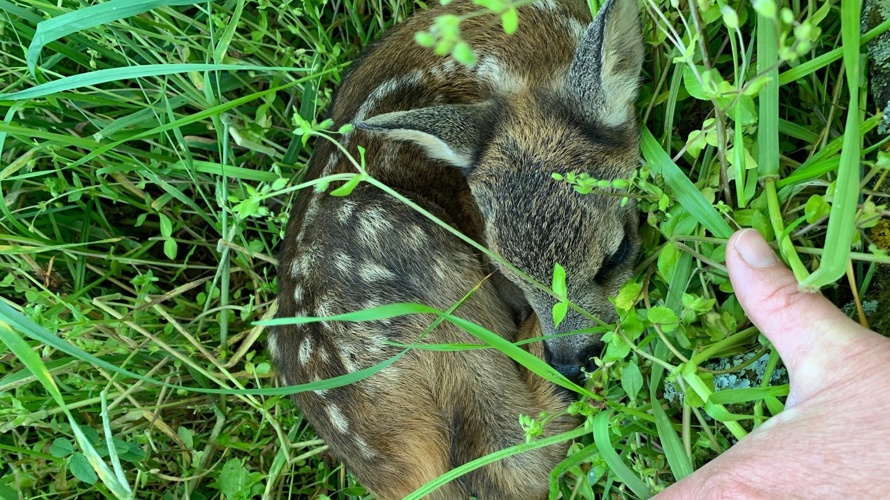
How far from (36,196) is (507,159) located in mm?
2343

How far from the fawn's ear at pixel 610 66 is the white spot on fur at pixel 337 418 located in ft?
4.42

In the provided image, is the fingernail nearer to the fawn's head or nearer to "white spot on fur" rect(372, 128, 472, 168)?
the fawn's head

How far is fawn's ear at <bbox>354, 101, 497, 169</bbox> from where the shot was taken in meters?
1.99

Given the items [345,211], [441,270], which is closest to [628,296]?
[441,270]

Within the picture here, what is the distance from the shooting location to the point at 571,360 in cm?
224

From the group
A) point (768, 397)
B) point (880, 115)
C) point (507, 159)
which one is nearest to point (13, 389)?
point (507, 159)

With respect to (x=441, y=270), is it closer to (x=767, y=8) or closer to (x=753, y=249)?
(x=753, y=249)

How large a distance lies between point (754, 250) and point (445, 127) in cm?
100

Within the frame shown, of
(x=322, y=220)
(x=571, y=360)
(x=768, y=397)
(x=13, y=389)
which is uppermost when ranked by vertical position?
(x=768, y=397)

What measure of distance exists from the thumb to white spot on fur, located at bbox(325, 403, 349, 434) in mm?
1410

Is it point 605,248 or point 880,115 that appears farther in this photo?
point 605,248

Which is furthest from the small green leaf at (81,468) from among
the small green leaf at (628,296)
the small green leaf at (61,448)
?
the small green leaf at (628,296)

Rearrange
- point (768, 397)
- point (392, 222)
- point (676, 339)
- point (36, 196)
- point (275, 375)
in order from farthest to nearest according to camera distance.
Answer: point (36, 196)
point (275, 375)
point (392, 222)
point (676, 339)
point (768, 397)

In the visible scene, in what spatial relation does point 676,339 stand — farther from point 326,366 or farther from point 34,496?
point 34,496
